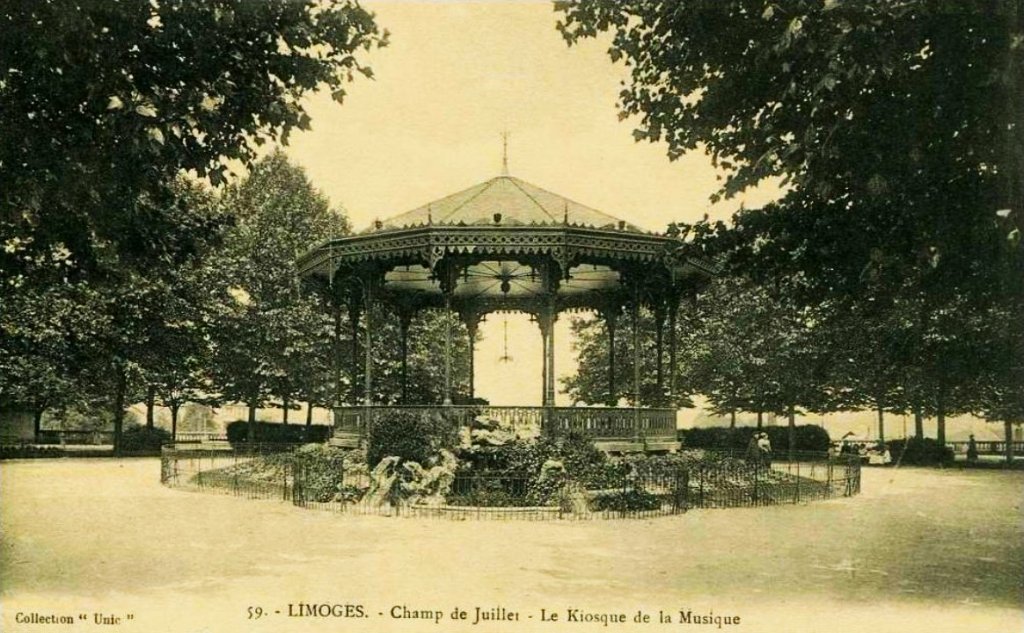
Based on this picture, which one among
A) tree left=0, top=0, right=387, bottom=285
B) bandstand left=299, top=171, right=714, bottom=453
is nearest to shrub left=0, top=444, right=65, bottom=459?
bandstand left=299, top=171, right=714, bottom=453

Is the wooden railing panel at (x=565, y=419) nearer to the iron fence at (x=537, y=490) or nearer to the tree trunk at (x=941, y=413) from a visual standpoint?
the iron fence at (x=537, y=490)

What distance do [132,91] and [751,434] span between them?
3711 cm

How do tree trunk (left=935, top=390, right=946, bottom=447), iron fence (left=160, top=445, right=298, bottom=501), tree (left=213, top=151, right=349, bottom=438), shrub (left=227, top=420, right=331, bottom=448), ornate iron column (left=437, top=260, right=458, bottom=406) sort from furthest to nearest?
shrub (left=227, top=420, right=331, bottom=448)
tree (left=213, top=151, right=349, bottom=438)
tree trunk (left=935, top=390, right=946, bottom=447)
iron fence (left=160, top=445, right=298, bottom=501)
ornate iron column (left=437, top=260, right=458, bottom=406)

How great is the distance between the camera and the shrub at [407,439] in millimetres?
18719

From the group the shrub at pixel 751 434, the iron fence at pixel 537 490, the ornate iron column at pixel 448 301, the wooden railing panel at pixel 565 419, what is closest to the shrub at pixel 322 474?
the iron fence at pixel 537 490

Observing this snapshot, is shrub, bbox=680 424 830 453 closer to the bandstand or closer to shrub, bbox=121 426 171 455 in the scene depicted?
the bandstand

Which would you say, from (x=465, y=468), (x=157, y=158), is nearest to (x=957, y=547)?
(x=465, y=468)

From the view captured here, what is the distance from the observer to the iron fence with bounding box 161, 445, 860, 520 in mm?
16938

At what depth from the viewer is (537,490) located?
57.6 feet

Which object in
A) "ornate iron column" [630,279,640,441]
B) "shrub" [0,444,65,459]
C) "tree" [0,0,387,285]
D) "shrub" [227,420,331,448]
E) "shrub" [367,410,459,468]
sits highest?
"tree" [0,0,387,285]

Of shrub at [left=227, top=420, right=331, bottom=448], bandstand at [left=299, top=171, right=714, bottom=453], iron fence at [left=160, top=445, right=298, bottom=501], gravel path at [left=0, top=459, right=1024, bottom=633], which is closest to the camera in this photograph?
gravel path at [left=0, top=459, right=1024, bottom=633]

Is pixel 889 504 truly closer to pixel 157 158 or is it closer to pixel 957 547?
pixel 957 547

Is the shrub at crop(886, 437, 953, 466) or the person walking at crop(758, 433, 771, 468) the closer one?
the person walking at crop(758, 433, 771, 468)

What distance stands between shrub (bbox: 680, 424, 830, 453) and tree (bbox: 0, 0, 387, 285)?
33283mm
